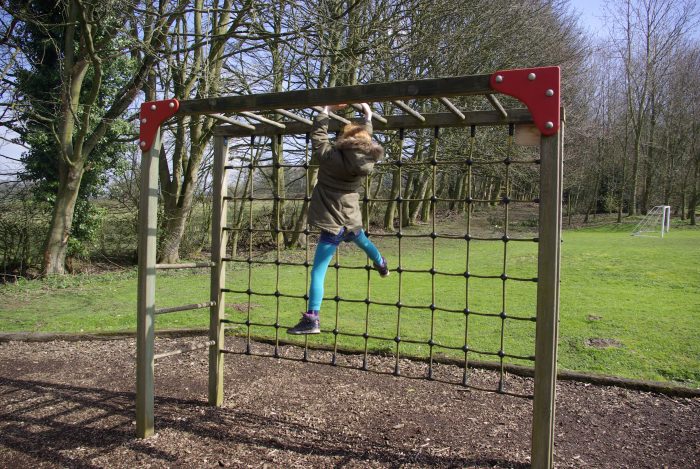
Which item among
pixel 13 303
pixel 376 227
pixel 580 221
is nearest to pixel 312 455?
pixel 13 303

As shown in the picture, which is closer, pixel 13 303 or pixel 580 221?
pixel 13 303

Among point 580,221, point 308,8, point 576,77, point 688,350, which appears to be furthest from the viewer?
point 580,221

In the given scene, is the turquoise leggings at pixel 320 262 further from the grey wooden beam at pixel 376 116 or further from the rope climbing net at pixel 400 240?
the grey wooden beam at pixel 376 116

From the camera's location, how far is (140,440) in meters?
3.29

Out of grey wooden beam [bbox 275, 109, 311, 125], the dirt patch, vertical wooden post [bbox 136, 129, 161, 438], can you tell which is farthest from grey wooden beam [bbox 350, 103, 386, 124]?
the dirt patch

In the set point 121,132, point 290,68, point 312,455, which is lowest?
point 312,455

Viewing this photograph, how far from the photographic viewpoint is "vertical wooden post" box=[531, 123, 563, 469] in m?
2.61

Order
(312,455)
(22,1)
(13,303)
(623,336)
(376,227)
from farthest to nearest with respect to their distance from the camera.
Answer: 1. (376,227)
2. (22,1)
3. (13,303)
4. (623,336)
5. (312,455)

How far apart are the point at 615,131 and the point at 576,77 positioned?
11375 millimetres

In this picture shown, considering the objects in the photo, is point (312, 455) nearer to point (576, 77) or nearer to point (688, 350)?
point (688, 350)

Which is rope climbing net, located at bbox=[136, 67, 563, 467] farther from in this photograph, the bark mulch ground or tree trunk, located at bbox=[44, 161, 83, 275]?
tree trunk, located at bbox=[44, 161, 83, 275]

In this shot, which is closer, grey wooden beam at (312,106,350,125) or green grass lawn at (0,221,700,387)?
grey wooden beam at (312,106,350,125)

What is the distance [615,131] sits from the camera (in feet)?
91.8

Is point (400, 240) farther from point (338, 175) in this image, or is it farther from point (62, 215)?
point (62, 215)
